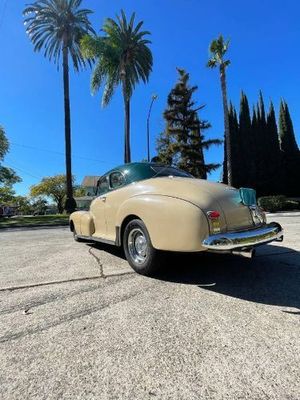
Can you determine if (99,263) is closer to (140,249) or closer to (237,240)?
(140,249)

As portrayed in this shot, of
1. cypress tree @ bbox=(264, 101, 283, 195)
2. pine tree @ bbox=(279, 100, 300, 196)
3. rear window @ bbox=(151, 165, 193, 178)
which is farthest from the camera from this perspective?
pine tree @ bbox=(279, 100, 300, 196)

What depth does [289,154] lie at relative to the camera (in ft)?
127

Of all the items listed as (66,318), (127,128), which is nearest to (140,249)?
(66,318)

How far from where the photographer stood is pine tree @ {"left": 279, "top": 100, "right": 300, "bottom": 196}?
126 feet

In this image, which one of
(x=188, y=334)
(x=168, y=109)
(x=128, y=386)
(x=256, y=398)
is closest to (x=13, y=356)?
(x=128, y=386)

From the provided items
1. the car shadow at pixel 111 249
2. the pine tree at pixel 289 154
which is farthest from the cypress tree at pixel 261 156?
the car shadow at pixel 111 249

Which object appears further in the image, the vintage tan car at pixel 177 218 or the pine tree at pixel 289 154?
the pine tree at pixel 289 154

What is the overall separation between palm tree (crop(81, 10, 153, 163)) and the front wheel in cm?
1987

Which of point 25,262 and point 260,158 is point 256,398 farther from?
point 260,158

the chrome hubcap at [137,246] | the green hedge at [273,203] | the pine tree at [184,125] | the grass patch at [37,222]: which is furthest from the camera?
the pine tree at [184,125]

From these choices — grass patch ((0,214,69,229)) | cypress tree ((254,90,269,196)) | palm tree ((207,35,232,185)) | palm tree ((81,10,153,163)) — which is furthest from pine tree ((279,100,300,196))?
grass patch ((0,214,69,229))

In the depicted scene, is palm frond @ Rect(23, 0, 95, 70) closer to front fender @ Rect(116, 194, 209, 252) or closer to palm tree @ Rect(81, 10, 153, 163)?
palm tree @ Rect(81, 10, 153, 163)

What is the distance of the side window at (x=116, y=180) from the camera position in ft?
18.5

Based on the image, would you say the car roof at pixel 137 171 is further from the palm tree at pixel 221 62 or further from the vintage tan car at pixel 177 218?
the palm tree at pixel 221 62
